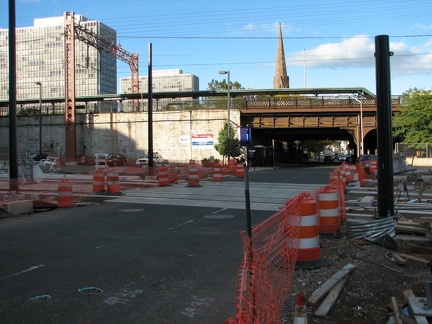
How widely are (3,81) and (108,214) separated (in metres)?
57.1

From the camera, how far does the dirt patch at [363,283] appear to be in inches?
184

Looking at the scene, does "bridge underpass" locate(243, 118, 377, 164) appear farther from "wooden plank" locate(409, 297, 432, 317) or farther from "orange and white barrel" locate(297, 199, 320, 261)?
"wooden plank" locate(409, 297, 432, 317)

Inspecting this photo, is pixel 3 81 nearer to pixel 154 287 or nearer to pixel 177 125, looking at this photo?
pixel 177 125

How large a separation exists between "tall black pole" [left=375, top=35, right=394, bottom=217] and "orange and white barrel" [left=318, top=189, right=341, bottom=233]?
1266mm

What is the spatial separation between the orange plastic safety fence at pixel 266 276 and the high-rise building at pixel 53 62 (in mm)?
50165

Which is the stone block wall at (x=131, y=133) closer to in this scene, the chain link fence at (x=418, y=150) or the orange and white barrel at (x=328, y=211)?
the chain link fence at (x=418, y=150)

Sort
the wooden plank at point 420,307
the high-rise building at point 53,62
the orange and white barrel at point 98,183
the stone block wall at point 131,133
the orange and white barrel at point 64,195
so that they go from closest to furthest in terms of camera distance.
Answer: the wooden plank at point 420,307 → the orange and white barrel at point 64,195 → the orange and white barrel at point 98,183 → the stone block wall at point 131,133 → the high-rise building at point 53,62

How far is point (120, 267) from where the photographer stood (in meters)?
6.55

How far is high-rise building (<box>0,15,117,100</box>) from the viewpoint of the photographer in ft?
197

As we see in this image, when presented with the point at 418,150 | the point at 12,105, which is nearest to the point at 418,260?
the point at 12,105

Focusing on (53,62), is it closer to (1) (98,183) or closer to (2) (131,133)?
(2) (131,133)

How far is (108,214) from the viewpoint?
1242 cm

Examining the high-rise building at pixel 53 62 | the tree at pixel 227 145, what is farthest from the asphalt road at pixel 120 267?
the high-rise building at pixel 53 62

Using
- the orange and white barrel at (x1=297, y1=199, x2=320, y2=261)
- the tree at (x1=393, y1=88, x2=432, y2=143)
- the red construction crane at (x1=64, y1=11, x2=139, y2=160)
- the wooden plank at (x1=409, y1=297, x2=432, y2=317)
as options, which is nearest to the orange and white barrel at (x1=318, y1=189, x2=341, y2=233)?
the orange and white barrel at (x1=297, y1=199, x2=320, y2=261)
